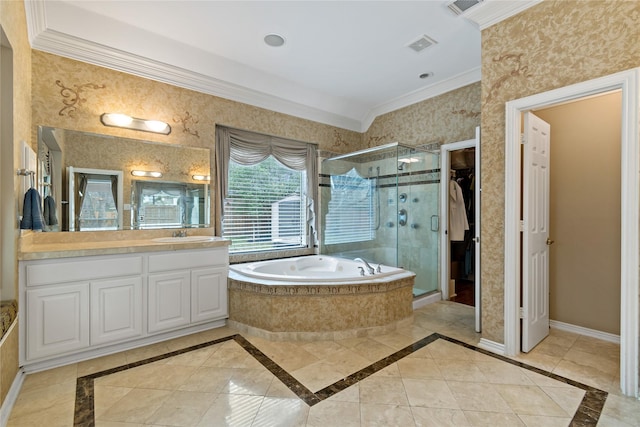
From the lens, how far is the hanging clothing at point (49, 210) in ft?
7.78

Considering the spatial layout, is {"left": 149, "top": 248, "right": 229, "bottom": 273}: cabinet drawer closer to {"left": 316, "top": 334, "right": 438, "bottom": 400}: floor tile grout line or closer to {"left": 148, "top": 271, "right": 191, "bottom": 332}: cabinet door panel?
{"left": 148, "top": 271, "right": 191, "bottom": 332}: cabinet door panel

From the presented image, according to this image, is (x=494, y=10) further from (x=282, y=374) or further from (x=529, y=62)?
(x=282, y=374)

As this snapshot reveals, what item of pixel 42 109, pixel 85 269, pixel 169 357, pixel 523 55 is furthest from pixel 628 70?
pixel 42 109

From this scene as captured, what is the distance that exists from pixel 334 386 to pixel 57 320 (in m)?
2.01

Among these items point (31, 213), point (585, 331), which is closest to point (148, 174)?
point (31, 213)

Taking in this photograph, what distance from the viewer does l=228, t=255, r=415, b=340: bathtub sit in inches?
103

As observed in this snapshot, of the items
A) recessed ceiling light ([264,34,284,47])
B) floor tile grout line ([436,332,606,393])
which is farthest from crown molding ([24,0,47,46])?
floor tile grout line ([436,332,606,393])

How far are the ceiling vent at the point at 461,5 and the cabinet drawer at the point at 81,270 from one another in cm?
320

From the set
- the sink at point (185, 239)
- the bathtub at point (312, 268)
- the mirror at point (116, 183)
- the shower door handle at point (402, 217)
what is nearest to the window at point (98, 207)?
the mirror at point (116, 183)

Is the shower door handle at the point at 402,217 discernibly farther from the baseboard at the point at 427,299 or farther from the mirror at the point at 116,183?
the mirror at the point at 116,183

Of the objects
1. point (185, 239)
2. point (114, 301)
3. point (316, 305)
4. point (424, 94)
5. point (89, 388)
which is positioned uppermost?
point (424, 94)

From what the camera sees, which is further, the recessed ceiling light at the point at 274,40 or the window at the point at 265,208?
the window at the point at 265,208

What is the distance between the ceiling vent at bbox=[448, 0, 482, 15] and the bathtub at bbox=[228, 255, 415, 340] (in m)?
2.32

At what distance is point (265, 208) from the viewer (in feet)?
12.6
